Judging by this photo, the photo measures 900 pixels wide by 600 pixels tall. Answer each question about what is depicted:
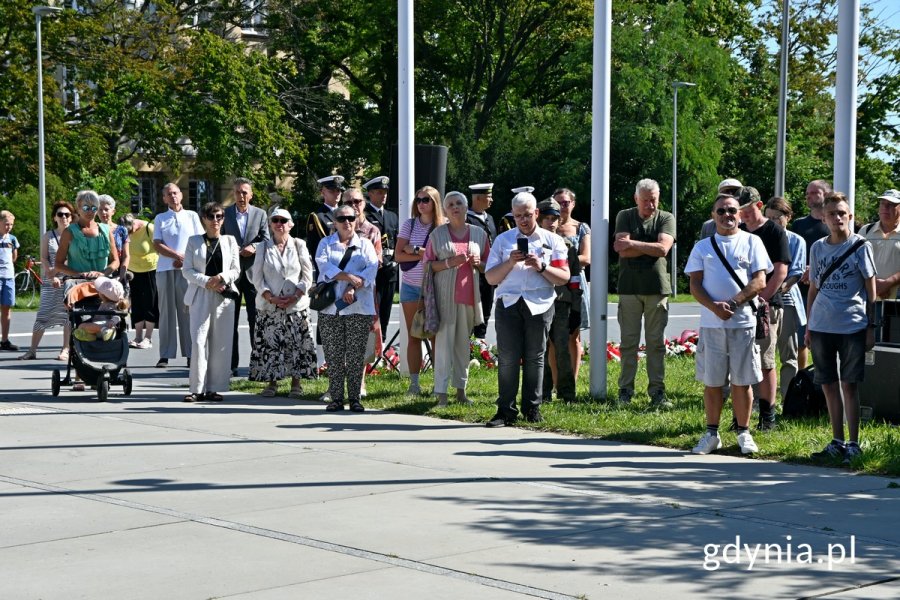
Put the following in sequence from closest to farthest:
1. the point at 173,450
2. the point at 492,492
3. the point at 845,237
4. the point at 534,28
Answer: the point at 492,492 < the point at 845,237 < the point at 173,450 < the point at 534,28

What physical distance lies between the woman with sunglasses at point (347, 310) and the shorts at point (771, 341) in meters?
3.54

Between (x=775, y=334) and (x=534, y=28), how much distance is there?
125 ft

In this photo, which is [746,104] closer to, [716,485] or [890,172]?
[890,172]

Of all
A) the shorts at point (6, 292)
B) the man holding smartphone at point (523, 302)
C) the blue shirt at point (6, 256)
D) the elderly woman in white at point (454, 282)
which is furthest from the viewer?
the blue shirt at point (6, 256)

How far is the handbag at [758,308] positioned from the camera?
1009cm

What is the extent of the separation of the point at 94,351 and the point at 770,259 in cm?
657

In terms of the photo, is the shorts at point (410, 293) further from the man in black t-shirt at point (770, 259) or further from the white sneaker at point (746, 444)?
the white sneaker at point (746, 444)

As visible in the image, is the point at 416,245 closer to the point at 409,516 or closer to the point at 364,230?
the point at 364,230

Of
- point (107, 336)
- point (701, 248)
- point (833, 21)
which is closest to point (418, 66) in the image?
point (833, 21)

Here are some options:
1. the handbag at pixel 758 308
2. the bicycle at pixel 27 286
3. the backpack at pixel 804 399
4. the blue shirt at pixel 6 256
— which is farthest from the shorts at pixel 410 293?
the bicycle at pixel 27 286

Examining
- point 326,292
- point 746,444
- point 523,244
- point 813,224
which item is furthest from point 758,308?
point 326,292

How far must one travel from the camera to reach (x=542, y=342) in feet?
37.8

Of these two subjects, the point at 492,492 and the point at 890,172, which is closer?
the point at 492,492

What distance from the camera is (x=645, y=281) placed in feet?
40.4
